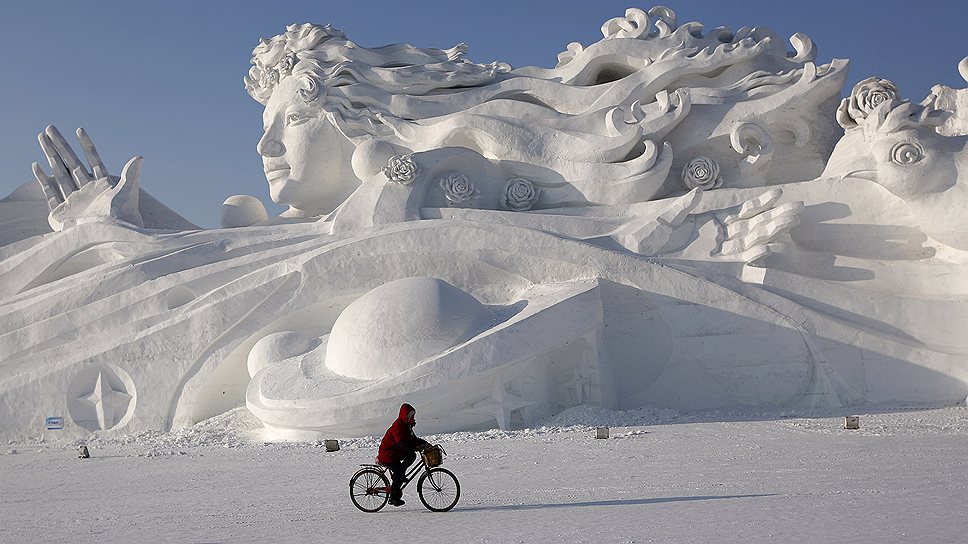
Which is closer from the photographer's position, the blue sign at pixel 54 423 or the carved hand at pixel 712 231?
the blue sign at pixel 54 423

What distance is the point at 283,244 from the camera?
1348cm

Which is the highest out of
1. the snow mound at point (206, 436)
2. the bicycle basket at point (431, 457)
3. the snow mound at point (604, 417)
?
the snow mound at point (206, 436)

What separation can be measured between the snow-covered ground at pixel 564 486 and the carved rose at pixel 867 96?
369 cm

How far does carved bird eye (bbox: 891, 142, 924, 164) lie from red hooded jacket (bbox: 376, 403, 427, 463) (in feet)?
27.0

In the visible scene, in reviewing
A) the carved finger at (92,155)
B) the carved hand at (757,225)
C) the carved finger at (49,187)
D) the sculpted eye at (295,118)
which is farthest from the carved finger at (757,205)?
the carved finger at (49,187)

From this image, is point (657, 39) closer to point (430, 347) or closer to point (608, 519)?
point (430, 347)

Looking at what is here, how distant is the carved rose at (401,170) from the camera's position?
1348 centimetres

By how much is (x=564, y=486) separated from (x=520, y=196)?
7.26m

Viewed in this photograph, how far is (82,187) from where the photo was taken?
15.1 meters

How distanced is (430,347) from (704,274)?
3599 millimetres

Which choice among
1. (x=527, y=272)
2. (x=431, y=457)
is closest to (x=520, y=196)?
(x=527, y=272)

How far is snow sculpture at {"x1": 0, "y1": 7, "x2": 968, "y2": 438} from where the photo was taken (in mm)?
11211

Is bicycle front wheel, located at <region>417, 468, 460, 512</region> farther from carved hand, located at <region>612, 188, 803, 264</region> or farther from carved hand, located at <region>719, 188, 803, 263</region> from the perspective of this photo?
carved hand, located at <region>719, 188, 803, 263</region>

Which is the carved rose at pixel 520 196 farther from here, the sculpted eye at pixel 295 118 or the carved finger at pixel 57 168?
the carved finger at pixel 57 168
